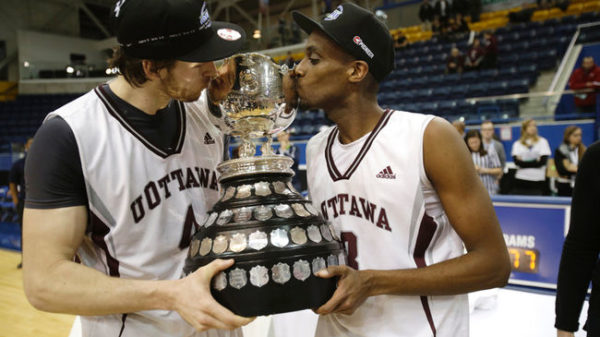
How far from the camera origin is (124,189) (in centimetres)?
128

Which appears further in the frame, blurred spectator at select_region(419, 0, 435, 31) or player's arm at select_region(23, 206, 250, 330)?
blurred spectator at select_region(419, 0, 435, 31)

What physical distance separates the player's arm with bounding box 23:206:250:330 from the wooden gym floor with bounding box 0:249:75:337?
3.49 metres

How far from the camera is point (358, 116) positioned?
1.52 meters

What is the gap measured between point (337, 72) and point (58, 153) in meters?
0.83

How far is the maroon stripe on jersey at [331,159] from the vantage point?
1.52 meters

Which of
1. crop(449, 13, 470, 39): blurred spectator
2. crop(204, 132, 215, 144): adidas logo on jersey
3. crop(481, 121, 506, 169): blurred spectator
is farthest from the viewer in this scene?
crop(449, 13, 470, 39): blurred spectator

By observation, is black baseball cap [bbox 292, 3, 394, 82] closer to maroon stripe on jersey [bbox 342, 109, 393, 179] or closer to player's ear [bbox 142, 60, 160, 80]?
maroon stripe on jersey [bbox 342, 109, 393, 179]

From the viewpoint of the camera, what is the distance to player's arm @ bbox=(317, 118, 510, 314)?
1312 mm

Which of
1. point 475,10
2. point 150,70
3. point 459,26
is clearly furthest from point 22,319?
point 475,10

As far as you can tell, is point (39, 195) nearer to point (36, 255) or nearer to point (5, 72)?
point (36, 255)

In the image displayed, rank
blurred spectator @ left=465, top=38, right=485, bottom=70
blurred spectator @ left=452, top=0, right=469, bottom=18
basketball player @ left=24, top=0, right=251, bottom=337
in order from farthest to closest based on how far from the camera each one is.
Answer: blurred spectator @ left=452, top=0, right=469, bottom=18 < blurred spectator @ left=465, top=38, right=485, bottom=70 < basketball player @ left=24, top=0, right=251, bottom=337

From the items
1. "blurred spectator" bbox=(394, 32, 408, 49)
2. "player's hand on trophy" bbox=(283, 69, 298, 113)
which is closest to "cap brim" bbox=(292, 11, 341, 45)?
"player's hand on trophy" bbox=(283, 69, 298, 113)

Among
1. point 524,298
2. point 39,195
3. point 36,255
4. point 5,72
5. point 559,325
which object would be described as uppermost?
point 5,72

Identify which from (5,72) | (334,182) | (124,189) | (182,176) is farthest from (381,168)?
(5,72)
